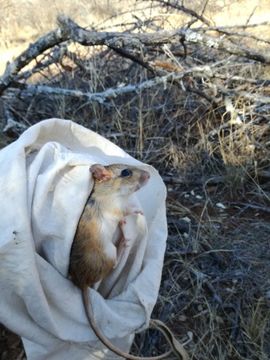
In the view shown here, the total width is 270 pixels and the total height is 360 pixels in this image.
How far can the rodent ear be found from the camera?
152cm

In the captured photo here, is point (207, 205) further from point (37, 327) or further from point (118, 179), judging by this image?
point (37, 327)

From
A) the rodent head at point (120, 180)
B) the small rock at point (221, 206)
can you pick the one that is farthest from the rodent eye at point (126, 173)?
the small rock at point (221, 206)

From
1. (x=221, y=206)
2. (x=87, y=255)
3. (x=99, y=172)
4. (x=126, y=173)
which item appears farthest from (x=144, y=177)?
(x=221, y=206)

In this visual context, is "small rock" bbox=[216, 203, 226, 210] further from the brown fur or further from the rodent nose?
the brown fur

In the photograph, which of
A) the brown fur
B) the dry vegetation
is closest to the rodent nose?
the brown fur

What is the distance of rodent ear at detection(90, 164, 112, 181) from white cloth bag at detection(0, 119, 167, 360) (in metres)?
0.02

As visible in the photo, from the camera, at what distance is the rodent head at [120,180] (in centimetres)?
157

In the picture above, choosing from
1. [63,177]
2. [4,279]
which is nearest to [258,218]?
[63,177]

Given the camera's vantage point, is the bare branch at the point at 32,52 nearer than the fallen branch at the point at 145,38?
No

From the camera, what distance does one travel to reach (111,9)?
241 inches

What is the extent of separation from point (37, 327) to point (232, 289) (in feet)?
2.75

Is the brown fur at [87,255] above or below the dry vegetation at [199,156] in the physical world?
above

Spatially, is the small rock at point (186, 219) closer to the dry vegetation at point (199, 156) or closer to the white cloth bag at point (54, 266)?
the dry vegetation at point (199, 156)

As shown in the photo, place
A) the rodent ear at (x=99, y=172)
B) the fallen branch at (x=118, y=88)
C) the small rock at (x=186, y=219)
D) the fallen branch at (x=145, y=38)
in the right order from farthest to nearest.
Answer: the fallen branch at (x=118, y=88) → the small rock at (x=186, y=219) → the fallen branch at (x=145, y=38) → the rodent ear at (x=99, y=172)
